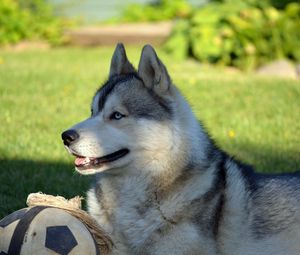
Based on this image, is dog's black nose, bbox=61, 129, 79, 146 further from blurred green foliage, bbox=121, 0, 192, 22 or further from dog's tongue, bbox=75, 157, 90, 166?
blurred green foliage, bbox=121, 0, 192, 22

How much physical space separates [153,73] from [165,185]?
2.34 ft

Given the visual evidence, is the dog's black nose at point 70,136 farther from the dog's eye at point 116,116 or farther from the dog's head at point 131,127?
the dog's eye at point 116,116

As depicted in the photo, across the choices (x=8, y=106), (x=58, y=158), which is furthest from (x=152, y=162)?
(x=8, y=106)

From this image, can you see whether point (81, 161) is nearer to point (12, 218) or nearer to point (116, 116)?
point (116, 116)

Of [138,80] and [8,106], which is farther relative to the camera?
[8,106]

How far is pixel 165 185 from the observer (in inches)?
159

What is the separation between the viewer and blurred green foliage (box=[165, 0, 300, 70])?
40.3ft

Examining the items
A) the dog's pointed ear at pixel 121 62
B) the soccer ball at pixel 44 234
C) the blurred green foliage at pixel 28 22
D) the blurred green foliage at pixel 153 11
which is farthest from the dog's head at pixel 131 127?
the blurred green foliage at pixel 153 11

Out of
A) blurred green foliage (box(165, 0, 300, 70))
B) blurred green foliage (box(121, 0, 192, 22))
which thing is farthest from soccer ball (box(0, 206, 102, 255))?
blurred green foliage (box(121, 0, 192, 22))

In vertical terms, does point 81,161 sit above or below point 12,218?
above

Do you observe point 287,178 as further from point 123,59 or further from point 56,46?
point 56,46

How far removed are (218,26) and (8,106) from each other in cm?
584

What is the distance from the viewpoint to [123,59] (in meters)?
4.58

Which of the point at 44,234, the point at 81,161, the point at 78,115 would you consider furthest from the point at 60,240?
the point at 78,115
